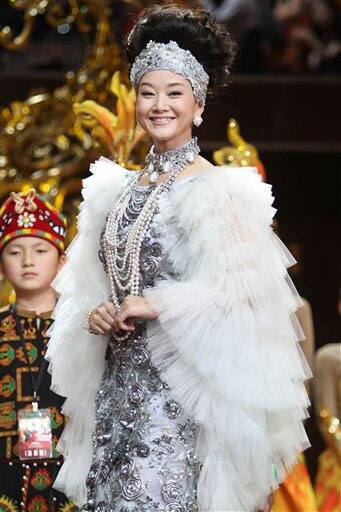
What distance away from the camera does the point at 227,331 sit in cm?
442

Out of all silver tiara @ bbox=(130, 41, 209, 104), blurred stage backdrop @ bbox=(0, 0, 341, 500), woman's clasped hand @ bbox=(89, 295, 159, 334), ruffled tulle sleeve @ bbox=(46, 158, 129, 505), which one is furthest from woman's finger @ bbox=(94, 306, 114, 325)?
blurred stage backdrop @ bbox=(0, 0, 341, 500)

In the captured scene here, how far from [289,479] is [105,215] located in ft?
8.50

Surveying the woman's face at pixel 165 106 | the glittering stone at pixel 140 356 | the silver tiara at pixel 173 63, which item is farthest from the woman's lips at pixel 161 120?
the glittering stone at pixel 140 356

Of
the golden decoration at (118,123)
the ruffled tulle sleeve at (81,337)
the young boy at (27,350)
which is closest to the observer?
the ruffled tulle sleeve at (81,337)

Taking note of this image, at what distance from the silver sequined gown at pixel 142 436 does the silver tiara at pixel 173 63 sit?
1.07ft

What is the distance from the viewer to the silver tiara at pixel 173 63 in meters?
4.54

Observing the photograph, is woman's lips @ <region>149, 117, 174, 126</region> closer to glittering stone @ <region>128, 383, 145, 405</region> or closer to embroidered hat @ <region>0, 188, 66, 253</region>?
glittering stone @ <region>128, 383, 145, 405</region>

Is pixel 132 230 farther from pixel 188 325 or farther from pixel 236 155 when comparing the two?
pixel 236 155

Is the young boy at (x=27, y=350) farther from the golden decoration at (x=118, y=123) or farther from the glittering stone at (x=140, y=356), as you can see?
the glittering stone at (x=140, y=356)

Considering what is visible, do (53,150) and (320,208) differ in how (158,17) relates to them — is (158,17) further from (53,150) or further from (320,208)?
(320,208)

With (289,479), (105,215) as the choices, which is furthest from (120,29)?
(105,215)

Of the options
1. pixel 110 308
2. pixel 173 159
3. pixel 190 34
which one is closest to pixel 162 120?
pixel 173 159

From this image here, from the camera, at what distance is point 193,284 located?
440cm

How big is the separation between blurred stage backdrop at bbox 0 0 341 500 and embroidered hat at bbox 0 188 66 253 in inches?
24.8
